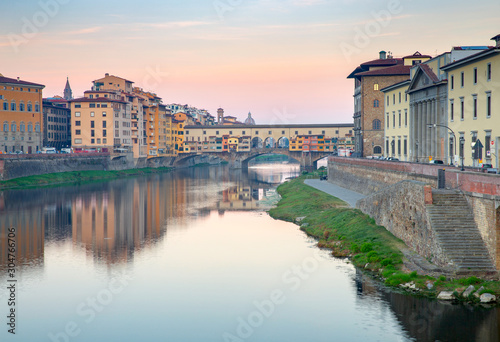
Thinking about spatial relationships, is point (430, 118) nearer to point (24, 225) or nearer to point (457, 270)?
point (457, 270)

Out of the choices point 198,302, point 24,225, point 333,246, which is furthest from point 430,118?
point 24,225

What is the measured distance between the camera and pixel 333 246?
134 feet

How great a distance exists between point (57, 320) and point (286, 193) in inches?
2137

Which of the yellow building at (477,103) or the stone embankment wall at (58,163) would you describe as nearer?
the yellow building at (477,103)

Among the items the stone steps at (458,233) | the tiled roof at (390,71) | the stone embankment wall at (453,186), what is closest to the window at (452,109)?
the stone embankment wall at (453,186)

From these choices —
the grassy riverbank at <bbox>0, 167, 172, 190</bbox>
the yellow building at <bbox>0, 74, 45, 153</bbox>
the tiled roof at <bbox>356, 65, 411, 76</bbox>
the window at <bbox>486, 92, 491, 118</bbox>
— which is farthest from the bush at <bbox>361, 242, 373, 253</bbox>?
the yellow building at <bbox>0, 74, 45, 153</bbox>

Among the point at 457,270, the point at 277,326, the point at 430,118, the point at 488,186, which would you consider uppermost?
the point at 430,118

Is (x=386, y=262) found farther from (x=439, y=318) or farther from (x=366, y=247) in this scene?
(x=439, y=318)

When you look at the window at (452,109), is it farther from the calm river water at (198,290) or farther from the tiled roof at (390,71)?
the tiled roof at (390,71)

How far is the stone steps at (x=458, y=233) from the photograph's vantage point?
91.7 feet

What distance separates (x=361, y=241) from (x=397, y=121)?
36385 mm

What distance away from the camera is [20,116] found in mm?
111375

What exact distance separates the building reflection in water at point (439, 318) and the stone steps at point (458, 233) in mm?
2665

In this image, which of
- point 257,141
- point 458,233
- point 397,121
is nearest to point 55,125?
point 257,141
